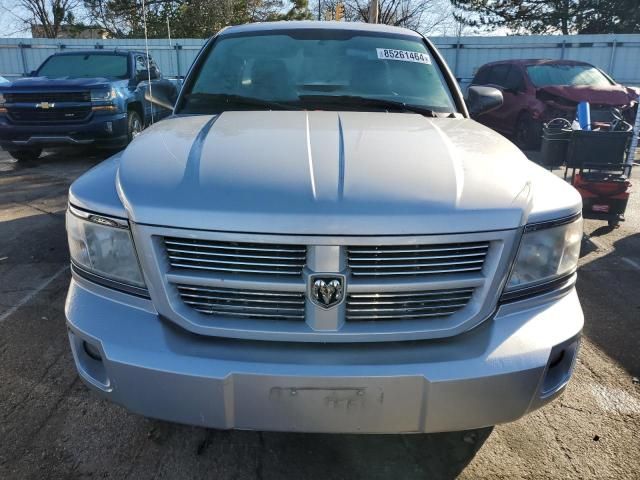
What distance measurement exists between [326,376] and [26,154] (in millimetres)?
9230

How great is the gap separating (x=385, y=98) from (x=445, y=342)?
1.66 meters

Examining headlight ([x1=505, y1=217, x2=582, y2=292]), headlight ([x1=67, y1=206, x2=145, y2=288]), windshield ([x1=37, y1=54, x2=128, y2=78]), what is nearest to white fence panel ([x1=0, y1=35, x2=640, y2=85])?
windshield ([x1=37, y1=54, x2=128, y2=78])

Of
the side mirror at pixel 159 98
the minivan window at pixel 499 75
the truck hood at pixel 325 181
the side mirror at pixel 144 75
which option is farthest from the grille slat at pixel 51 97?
the minivan window at pixel 499 75

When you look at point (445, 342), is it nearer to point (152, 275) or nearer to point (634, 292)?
point (152, 275)

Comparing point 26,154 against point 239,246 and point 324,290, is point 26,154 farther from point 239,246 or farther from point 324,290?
point 324,290

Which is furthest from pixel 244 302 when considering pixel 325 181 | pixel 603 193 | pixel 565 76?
pixel 565 76

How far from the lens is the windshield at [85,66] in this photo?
937cm

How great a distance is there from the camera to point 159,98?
3516 millimetres

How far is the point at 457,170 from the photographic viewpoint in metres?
1.95

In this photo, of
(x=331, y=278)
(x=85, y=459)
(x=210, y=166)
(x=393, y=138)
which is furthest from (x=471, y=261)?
(x=85, y=459)

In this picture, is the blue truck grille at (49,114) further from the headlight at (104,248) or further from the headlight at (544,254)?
the headlight at (544,254)

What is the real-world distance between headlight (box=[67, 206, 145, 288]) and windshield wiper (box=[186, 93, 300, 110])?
1.26 m

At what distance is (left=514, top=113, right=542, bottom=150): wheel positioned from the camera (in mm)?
10344

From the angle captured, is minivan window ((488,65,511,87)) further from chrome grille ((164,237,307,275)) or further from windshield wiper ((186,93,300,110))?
chrome grille ((164,237,307,275))
